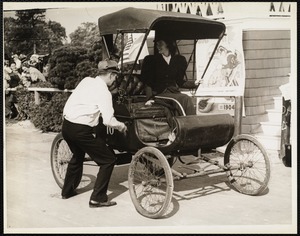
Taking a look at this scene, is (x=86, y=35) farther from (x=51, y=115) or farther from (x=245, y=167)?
(x=245, y=167)

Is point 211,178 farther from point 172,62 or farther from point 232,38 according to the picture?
point 232,38

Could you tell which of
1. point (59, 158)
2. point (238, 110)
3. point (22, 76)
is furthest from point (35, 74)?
point (238, 110)

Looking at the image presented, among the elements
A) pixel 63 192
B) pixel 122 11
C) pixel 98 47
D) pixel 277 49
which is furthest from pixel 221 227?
pixel 98 47

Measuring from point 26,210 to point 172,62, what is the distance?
2.67 m

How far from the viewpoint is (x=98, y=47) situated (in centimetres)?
939

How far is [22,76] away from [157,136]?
11.8 feet

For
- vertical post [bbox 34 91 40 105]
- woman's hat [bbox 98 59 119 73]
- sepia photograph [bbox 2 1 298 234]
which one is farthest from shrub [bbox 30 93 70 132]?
woman's hat [bbox 98 59 119 73]

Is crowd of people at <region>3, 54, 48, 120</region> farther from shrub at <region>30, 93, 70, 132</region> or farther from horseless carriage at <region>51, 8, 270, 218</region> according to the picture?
horseless carriage at <region>51, 8, 270, 218</region>

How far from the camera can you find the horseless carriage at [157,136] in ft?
16.4

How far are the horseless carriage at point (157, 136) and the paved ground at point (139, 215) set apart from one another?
18cm

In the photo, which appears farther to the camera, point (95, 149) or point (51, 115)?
point (51, 115)

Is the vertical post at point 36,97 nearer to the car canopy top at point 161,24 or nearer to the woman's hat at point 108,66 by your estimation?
the car canopy top at point 161,24

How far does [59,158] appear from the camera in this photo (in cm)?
612

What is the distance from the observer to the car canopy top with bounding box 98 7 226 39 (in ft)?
16.8
